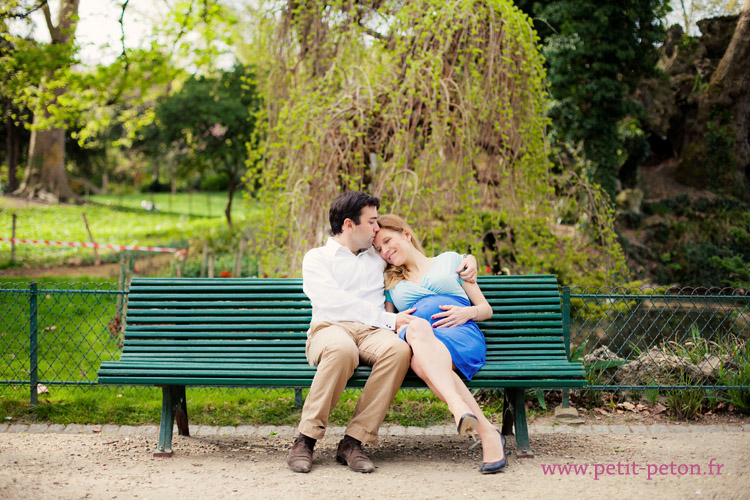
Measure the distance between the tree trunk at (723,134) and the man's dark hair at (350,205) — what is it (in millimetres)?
14292

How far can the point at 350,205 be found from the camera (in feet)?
12.5

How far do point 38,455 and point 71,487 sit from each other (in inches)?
26.4

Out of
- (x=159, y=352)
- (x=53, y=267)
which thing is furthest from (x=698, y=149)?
(x=159, y=352)

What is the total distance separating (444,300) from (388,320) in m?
0.33

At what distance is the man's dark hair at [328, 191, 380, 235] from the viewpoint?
12.5ft

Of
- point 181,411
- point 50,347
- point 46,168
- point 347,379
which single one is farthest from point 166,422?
point 46,168

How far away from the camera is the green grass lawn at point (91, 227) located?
12.3 metres

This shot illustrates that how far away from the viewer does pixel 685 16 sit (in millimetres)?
15781

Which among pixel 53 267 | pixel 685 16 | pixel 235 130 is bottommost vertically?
pixel 53 267

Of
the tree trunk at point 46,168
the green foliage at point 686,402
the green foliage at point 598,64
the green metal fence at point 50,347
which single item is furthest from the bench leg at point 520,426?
the tree trunk at point 46,168

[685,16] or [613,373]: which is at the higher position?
[685,16]

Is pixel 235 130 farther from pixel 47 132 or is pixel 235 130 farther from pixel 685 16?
pixel 685 16

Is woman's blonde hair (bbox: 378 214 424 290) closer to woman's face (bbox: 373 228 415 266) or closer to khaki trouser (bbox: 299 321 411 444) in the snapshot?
woman's face (bbox: 373 228 415 266)

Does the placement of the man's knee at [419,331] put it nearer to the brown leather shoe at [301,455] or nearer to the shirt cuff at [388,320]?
the shirt cuff at [388,320]
